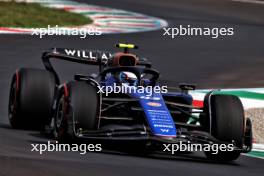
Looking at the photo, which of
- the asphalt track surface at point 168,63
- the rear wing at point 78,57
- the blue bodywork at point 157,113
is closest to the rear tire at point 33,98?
the asphalt track surface at point 168,63

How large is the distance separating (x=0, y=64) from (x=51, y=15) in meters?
7.91

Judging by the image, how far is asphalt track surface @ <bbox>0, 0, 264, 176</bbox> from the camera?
10258mm

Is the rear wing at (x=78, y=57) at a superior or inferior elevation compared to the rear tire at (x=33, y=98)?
superior

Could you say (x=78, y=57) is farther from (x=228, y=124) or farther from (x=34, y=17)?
(x=34, y=17)

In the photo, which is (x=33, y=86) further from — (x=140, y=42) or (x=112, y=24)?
(x=112, y=24)

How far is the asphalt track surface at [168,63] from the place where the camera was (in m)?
10.3

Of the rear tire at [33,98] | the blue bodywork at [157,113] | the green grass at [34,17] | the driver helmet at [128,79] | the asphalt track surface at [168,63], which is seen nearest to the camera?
the asphalt track surface at [168,63]

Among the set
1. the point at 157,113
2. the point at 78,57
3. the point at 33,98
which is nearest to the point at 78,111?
the point at 157,113

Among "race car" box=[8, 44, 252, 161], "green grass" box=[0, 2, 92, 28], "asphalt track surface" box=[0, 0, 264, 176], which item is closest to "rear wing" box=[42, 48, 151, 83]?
"race car" box=[8, 44, 252, 161]

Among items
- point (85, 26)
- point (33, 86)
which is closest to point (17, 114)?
point (33, 86)

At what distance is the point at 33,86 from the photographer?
43.2ft

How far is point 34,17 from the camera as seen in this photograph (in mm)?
27344

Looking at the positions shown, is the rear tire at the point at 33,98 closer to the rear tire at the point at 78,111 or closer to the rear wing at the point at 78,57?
the rear wing at the point at 78,57

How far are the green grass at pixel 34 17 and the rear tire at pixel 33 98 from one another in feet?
41.2
